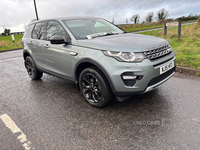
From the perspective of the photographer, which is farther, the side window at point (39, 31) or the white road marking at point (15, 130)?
the side window at point (39, 31)

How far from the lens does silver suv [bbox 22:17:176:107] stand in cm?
263

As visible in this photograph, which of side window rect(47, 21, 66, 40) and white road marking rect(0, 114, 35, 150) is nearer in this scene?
white road marking rect(0, 114, 35, 150)

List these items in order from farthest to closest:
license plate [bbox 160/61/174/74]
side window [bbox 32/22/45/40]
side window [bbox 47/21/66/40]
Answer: side window [bbox 32/22/45/40] → side window [bbox 47/21/66/40] → license plate [bbox 160/61/174/74]

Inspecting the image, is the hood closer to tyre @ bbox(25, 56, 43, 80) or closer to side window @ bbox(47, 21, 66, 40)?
side window @ bbox(47, 21, 66, 40)

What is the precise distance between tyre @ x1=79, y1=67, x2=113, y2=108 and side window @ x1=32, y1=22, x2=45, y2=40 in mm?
1832

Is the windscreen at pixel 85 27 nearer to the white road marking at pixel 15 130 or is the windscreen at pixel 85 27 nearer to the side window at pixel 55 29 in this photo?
the side window at pixel 55 29

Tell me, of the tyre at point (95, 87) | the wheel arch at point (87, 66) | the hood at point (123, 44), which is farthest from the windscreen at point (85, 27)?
the tyre at point (95, 87)

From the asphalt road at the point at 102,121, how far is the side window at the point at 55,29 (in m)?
1.43

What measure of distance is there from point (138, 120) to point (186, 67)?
316 centimetres

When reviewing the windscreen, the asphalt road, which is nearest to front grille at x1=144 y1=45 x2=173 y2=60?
the asphalt road

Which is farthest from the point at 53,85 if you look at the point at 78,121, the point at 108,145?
the point at 108,145

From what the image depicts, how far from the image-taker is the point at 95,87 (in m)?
3.11

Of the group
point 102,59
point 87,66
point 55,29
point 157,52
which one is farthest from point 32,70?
point 157,52

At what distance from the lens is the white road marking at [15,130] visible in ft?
7.58
